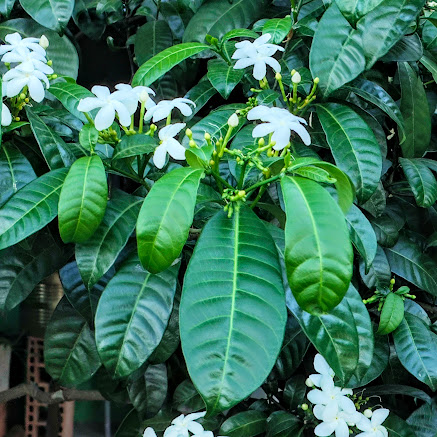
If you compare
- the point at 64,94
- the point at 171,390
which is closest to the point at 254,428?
the point at 171,390

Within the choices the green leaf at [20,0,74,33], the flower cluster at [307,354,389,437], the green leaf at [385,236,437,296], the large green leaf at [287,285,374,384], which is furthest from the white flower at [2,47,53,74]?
the green leaf at [385,236,437,296]

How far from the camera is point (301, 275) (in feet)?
2.46

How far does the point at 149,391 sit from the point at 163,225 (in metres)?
0.58

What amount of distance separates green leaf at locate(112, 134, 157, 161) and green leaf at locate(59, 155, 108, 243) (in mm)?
55

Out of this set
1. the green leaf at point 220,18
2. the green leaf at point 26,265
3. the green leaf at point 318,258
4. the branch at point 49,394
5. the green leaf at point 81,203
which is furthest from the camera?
the branch at point 49,394

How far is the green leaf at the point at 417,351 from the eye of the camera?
1215 millimetres

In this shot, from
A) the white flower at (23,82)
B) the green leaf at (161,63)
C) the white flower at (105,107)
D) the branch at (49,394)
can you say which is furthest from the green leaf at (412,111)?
the branch at (49,394)

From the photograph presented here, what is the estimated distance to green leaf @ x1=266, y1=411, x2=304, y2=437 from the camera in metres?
1.23

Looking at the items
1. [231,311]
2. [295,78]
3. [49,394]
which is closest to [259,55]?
[295,78]

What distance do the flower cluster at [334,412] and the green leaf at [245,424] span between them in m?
0.22

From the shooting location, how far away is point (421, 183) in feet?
4.10

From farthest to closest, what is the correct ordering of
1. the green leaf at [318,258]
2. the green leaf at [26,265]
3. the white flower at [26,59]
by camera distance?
the green leaf at [26,265] → the white flower at [26,59] → the green leaf at [318,258]

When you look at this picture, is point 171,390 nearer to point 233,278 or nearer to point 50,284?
point 50,284

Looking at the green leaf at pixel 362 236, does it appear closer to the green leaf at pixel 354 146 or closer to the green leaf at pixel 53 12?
the green leaf at pixel 354 146
